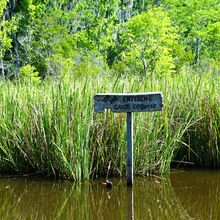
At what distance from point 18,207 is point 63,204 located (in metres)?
0.45

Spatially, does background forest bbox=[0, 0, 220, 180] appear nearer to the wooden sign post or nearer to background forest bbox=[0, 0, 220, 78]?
the wooden sign post

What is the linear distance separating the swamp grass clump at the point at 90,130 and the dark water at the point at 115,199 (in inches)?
10.2

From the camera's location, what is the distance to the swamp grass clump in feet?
19.2

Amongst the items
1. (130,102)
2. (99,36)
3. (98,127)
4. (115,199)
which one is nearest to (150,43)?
(99,36)

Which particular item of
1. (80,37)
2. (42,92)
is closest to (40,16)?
(80,37)

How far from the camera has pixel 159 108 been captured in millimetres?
5469

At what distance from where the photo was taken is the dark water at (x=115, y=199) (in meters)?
4.64

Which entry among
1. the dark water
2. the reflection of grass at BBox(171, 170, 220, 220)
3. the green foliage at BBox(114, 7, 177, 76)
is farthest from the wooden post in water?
the green foliage at BBox(114, 7, 177, 76)

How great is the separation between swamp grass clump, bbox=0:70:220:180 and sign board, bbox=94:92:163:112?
41 centimetres

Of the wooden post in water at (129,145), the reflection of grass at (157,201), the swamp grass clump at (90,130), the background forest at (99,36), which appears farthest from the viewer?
the background forest at (99,36)

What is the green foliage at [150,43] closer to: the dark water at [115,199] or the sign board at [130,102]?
the dark water at [115,199]

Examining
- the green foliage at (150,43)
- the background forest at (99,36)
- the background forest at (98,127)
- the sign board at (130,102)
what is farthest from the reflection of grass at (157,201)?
the green foliage at (150,43)

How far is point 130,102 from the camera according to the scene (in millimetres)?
5500

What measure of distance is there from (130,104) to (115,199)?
3.50 feet
